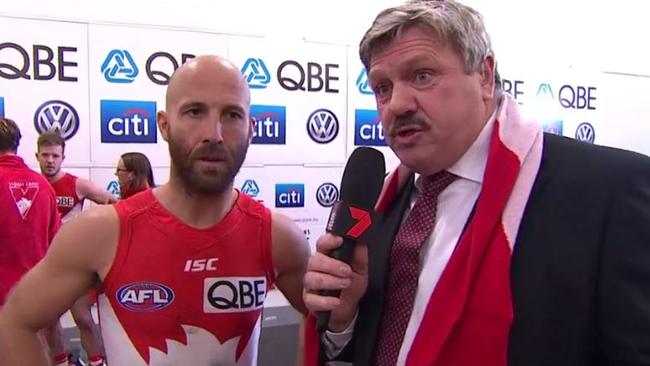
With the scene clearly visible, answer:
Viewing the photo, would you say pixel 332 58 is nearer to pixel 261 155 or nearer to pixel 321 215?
pixel 261 155

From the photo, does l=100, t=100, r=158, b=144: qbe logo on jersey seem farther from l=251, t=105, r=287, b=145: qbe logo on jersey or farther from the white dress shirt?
the white dress shirt

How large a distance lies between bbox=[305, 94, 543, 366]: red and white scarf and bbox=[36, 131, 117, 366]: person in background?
2756mm

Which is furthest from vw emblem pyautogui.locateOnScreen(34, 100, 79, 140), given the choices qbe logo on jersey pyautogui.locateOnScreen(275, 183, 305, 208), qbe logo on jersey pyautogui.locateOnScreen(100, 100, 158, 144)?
qbe logo on jersey pyautogui.locateOnScreen(275, 183, 305, 208)

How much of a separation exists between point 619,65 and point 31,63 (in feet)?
15.7

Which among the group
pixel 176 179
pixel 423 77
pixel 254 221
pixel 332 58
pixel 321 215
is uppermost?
pixel 332 58

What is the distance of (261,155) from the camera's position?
3.98m

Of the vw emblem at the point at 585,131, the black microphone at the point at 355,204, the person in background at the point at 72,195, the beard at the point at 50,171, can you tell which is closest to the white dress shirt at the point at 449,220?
the black microphone at the point at 355,204

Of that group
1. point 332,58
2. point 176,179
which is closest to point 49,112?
point 332,58

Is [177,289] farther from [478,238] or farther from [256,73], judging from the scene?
[256,73]

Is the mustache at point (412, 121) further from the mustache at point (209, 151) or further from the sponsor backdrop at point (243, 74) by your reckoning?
the sponsor backdrop at point (243, 74)

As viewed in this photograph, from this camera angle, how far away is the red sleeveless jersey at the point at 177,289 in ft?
4.08

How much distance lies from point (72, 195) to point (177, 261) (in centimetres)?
256

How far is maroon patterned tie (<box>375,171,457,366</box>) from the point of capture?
3.15ft

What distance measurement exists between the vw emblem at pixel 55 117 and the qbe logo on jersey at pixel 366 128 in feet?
6.38
